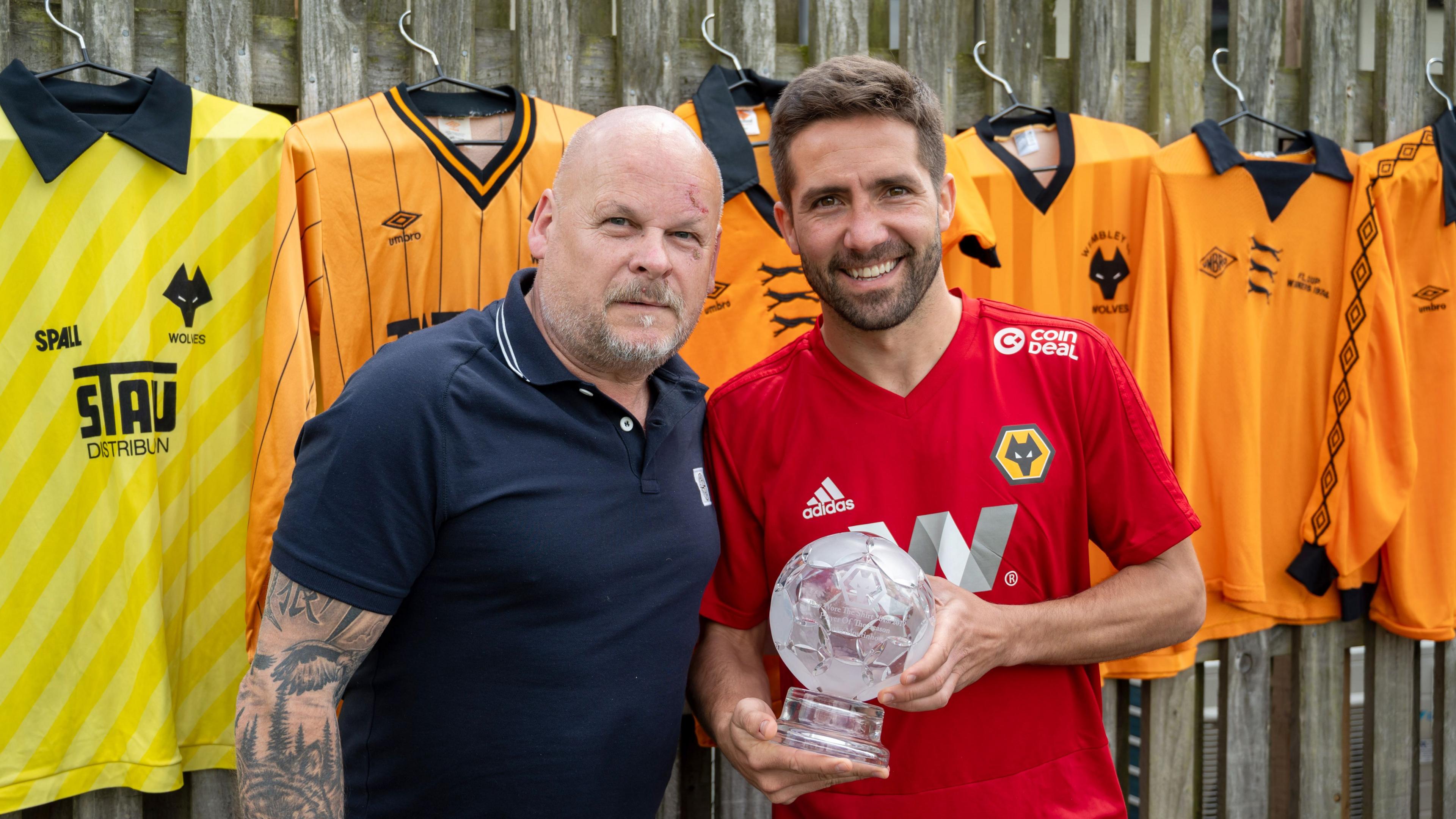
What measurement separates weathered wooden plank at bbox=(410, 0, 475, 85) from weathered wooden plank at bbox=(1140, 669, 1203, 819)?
313 cm

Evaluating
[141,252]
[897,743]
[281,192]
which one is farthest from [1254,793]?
[141,252]

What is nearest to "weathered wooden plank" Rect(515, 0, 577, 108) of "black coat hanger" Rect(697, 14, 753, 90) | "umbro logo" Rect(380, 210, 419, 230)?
"black coat hanger" Rect(697, 14, 753, 90)

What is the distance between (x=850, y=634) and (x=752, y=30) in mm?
2130

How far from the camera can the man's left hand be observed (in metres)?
1.54

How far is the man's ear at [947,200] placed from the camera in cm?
204

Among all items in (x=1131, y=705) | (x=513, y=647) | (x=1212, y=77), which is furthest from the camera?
(x=1131, y=705)

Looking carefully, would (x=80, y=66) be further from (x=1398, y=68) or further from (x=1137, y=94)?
(x=1398, y=68)

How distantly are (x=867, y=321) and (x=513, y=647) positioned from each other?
0.90m

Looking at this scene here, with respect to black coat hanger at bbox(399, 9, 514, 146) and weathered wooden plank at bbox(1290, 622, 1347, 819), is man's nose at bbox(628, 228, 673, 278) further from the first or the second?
weathered wooden plank at bbox(1290, 622, 1347, 819)

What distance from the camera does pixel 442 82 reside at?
2816mm

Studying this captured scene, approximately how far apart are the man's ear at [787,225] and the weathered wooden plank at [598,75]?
1.02m

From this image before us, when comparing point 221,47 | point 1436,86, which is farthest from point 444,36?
point 1436,86

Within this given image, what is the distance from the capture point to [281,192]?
236 centimetres

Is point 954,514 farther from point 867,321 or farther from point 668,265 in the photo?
point 668,265
